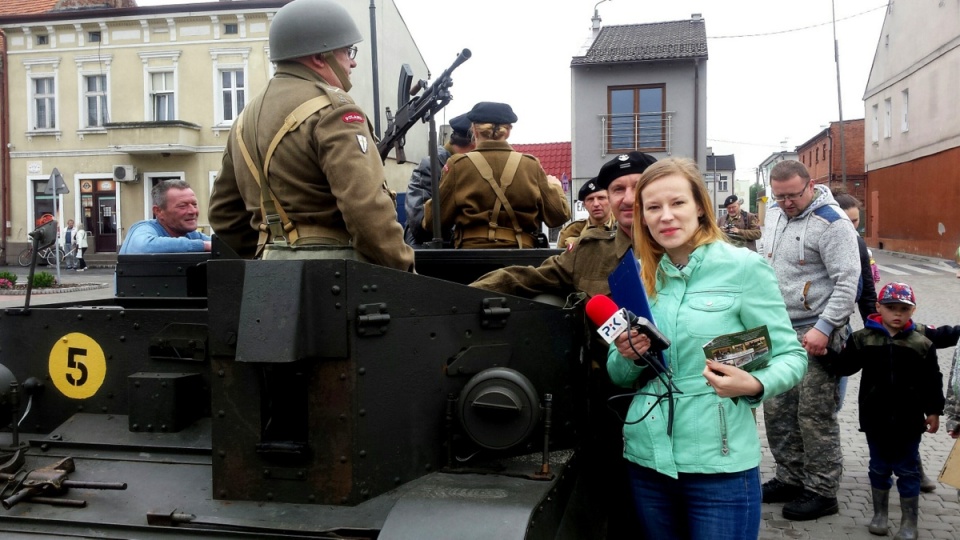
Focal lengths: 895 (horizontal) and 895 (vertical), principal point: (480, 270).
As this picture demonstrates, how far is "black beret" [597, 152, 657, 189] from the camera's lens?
3.58 meters

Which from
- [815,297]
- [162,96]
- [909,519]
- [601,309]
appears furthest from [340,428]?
[162,96]

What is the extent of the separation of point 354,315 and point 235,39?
29199 millimetres

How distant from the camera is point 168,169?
30.9 m

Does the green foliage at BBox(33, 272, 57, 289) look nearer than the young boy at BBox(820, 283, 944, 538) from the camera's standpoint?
No

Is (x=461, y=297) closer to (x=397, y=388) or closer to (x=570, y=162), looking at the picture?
(x=397, y=388)

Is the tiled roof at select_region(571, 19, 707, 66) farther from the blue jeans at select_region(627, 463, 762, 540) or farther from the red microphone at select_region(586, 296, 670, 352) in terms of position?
the red microphone at select_region(586, 296, 670, 352)

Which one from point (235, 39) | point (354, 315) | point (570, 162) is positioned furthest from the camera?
point (570, 162)

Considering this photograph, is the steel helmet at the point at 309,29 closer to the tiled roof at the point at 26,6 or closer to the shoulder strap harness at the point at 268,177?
the shoulder strap harness at the point at 268,177

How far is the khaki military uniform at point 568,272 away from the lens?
11.7ft

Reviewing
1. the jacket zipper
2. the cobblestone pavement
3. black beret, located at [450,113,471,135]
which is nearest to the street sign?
black beret, located at [450,113,471,135]

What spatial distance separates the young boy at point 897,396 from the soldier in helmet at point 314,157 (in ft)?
10.1

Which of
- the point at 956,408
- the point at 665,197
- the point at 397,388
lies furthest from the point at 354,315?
the point at 956,408

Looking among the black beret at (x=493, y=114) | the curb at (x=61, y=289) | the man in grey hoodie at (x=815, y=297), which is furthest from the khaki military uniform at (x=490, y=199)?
the curb at (x=61, y=289)

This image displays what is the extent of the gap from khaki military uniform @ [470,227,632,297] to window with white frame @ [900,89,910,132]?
108 ft
